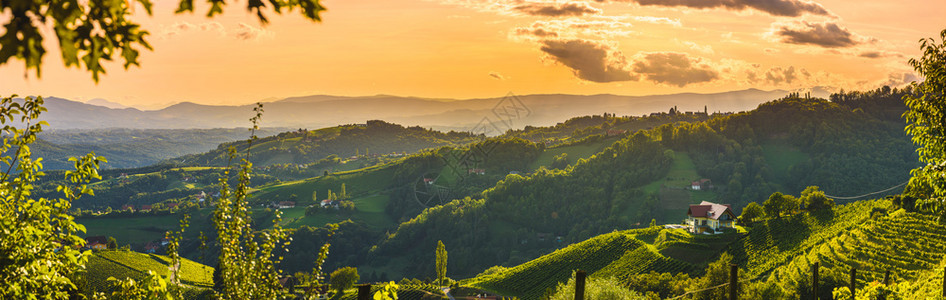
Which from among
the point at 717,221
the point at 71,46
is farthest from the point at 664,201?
the point at 71,46

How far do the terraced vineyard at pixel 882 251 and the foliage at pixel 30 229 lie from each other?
142 feet

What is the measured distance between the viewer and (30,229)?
629 cm

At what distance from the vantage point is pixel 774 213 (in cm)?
7131

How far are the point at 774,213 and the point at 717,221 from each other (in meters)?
7.95

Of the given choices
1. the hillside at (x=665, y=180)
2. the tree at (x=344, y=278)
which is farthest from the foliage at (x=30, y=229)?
the hillside at (x=665, y=180)

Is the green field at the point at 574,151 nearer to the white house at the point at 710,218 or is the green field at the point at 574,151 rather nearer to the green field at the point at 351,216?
Result: the green field at the point at 351,216

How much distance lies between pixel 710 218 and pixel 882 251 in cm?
2682

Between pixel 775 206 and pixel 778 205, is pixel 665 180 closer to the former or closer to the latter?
pixel 775 206

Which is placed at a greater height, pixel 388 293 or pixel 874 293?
pixel 388 293

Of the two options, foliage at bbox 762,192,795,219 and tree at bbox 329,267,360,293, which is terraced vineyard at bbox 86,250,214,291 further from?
foliage at bbox 762,192,795,219

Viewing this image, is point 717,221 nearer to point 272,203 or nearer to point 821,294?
point 821,294

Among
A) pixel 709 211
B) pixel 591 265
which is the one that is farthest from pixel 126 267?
pixel 709 211

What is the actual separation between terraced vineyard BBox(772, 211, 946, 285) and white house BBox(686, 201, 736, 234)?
17.1 metres

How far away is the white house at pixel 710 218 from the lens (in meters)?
70.1
